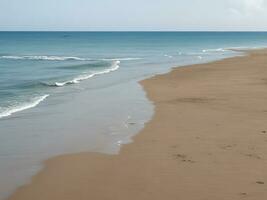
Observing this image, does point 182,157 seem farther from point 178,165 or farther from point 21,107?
point 21,107

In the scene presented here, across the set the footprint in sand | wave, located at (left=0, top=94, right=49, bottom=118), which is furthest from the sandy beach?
wave, located at (left=0, top=94, right=49, bottom=118)

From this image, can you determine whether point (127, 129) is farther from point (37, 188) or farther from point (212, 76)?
point (212, 76)

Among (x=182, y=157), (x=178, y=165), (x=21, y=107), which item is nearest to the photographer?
(x=178, y=165)

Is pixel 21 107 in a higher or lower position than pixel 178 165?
lower

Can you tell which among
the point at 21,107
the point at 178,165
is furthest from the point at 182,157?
the point at 21,107

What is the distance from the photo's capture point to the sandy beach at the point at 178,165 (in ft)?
28.3

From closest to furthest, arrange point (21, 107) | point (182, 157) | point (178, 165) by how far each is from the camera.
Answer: point (178, 165)
point (182, 157)
point (21, 107)

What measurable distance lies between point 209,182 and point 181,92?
521 inches

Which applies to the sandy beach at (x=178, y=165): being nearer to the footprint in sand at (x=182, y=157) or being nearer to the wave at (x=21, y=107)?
the footprint in sand at (x=182, y=157)

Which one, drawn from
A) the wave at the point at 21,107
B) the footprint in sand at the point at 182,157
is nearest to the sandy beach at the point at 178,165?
the footprint in sand at the point at 182,157

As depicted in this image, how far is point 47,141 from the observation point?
1274cm

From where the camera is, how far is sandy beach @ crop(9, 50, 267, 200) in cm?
863

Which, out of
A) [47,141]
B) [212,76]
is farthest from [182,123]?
[212,76]

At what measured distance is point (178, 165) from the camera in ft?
33.5
